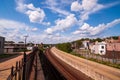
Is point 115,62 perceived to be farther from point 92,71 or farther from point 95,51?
point 95,51

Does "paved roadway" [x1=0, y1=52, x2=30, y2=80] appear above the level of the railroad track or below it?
above

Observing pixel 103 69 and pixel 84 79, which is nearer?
pixel 84 79

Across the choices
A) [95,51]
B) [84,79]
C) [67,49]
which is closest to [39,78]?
[84,79]

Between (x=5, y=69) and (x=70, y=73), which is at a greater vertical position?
(x=5, y=69)

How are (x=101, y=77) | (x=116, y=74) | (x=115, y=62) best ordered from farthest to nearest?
(x=115, y=62)
(x=116, y=74)
(x=101, y=77)

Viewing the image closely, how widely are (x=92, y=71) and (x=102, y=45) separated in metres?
54.9

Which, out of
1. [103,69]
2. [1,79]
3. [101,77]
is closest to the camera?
[1,79]

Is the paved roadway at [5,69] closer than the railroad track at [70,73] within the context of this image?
Yes

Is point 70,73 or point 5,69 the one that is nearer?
point 5,69

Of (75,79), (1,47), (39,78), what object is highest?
(1,47)

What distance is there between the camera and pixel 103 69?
125 ft

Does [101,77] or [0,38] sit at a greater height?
[0,38]

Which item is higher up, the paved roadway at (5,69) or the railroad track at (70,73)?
the paved roadway at (5,69)

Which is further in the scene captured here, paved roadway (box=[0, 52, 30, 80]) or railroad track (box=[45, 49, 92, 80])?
railroad track (box=[45, 49, 92, 80])
